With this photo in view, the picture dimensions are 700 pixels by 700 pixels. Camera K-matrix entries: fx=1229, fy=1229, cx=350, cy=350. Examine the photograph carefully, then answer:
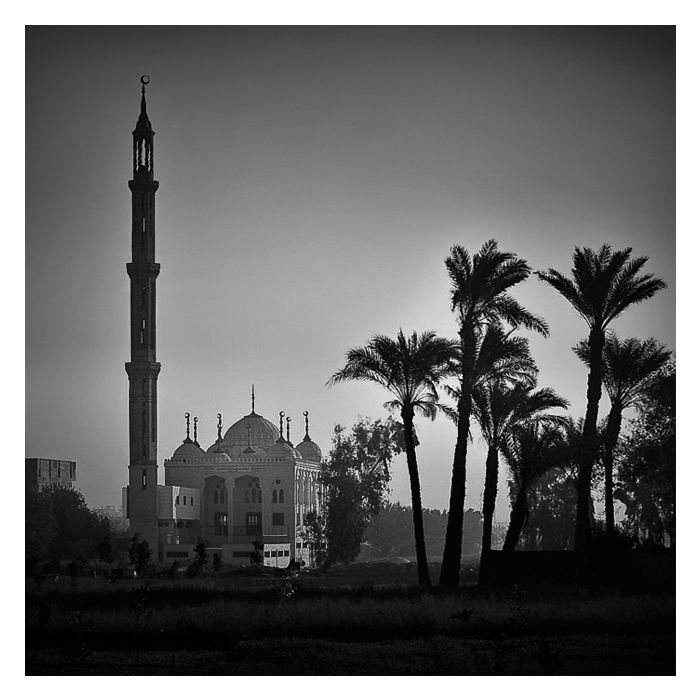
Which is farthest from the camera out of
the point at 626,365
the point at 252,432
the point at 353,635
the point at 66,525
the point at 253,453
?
the point at 252,432

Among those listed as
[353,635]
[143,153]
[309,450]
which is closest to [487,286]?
[353,635]

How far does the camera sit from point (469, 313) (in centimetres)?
2338

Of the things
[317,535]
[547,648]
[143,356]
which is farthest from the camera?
[143,356]

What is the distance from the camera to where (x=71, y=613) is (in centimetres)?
1769

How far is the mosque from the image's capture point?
50.5m

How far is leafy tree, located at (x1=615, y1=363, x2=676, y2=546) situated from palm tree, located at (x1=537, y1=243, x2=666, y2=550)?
133 centimetres

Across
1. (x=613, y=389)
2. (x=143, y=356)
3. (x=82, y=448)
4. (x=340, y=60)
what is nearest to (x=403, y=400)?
(x=613, y=389)

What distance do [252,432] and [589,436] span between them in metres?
47.9

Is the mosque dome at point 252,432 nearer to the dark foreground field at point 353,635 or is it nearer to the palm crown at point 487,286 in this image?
the palm crown at point 487,286

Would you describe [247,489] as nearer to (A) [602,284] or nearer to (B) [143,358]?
(B) [143,358]

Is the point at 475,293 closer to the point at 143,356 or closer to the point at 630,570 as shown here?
the point at 630,570

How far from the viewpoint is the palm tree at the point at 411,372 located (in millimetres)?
23375

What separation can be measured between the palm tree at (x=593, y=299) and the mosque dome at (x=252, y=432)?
153 feet
